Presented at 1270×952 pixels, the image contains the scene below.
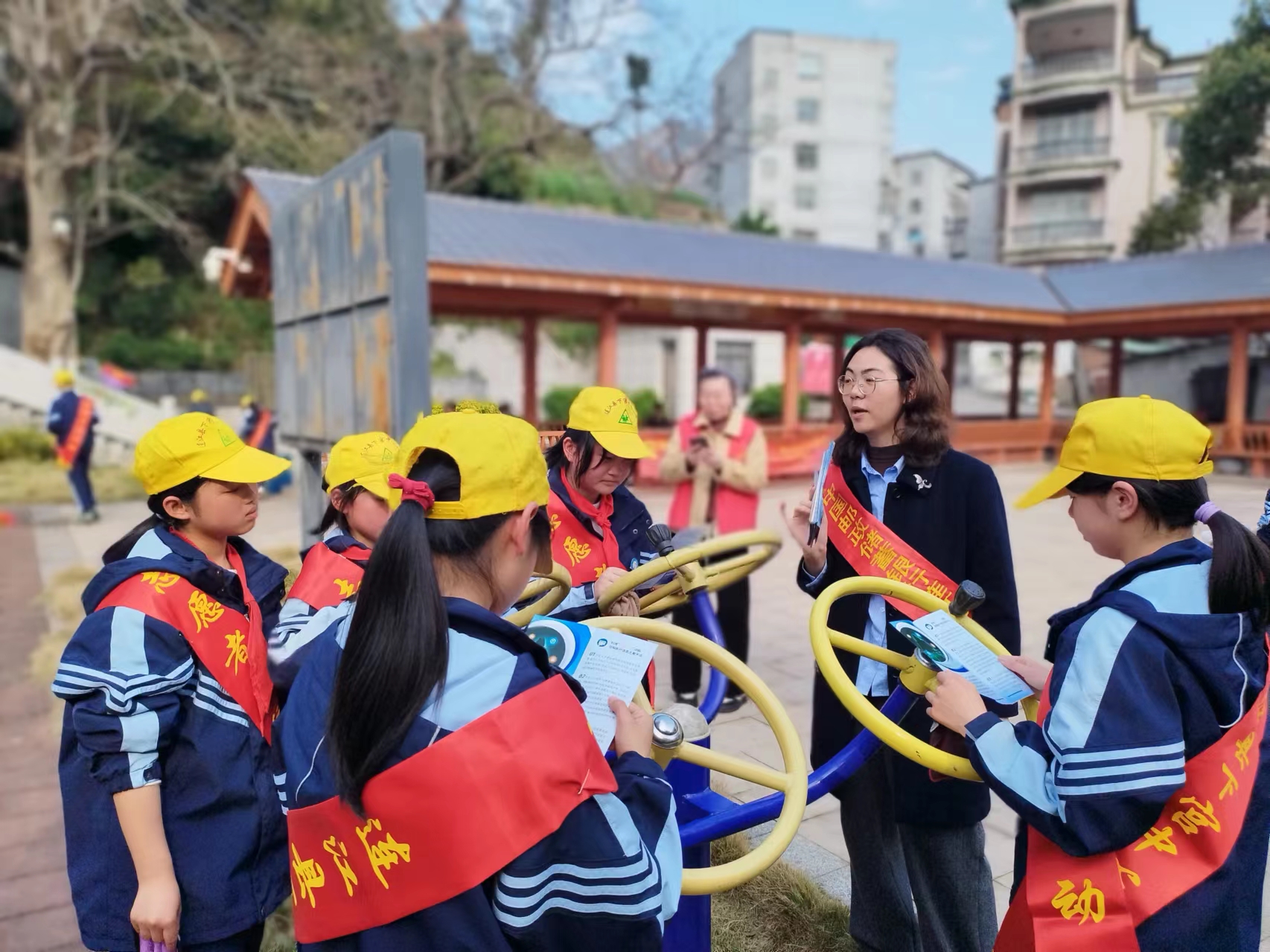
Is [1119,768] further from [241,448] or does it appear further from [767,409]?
[767,409]

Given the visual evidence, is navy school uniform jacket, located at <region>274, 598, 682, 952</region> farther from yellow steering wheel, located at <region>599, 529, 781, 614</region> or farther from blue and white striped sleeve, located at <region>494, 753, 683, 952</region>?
yellow steering wheel, located at <region>599, 529, 781, 614</region>

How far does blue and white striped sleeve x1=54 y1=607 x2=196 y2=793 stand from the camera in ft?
5.26

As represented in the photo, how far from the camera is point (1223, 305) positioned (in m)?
14.3

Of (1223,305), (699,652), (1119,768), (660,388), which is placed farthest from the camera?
(660,388)

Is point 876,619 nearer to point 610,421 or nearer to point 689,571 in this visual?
point 689,571

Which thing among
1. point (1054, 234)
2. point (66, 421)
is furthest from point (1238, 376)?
point (1054, 234)

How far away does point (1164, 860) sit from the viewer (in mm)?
1390

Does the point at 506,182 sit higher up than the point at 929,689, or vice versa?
the point at 506,182

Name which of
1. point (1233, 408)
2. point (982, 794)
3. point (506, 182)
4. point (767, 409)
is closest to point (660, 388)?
point (767, 409)

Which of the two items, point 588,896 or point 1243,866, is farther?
point 1243,866

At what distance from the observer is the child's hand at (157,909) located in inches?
64.1

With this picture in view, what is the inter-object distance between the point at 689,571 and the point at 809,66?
52909 millimetres

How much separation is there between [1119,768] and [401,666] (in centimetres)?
107

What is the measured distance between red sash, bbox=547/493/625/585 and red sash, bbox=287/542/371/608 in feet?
2.09
